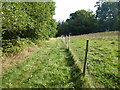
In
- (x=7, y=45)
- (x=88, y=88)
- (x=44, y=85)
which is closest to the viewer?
(x=88, y=88)

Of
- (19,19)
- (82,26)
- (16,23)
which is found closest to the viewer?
(16,23)

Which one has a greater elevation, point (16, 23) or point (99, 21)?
point (99, 21)

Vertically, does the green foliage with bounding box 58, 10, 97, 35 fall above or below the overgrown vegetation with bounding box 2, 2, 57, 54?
above

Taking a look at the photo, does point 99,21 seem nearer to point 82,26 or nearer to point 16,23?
point 82,26

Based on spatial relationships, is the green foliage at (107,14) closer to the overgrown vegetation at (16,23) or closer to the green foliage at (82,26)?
the green foliage at (82,26)

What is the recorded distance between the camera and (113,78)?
3.61 m

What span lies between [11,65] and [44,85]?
295cm

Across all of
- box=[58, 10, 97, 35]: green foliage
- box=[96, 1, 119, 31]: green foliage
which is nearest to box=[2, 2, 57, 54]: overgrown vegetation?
box=[58, 10, 97, 35]: green foliage

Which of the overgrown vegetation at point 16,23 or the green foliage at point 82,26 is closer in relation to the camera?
the overgrown vegetation at point 16,23

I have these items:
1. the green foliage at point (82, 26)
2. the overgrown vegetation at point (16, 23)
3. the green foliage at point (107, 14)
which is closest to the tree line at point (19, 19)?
the overgrown vegetation at point (16, 23)

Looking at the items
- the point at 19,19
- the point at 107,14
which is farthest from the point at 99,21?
the point at 19,19

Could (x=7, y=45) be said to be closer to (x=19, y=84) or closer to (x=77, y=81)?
(x=19, y=84)

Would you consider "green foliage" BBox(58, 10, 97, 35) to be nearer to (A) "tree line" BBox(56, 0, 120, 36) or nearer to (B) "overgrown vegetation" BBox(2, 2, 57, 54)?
(A) "tree line" BBox(56, 0, 120, 36)

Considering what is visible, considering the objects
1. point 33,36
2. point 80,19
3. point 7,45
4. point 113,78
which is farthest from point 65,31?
point 113,78
